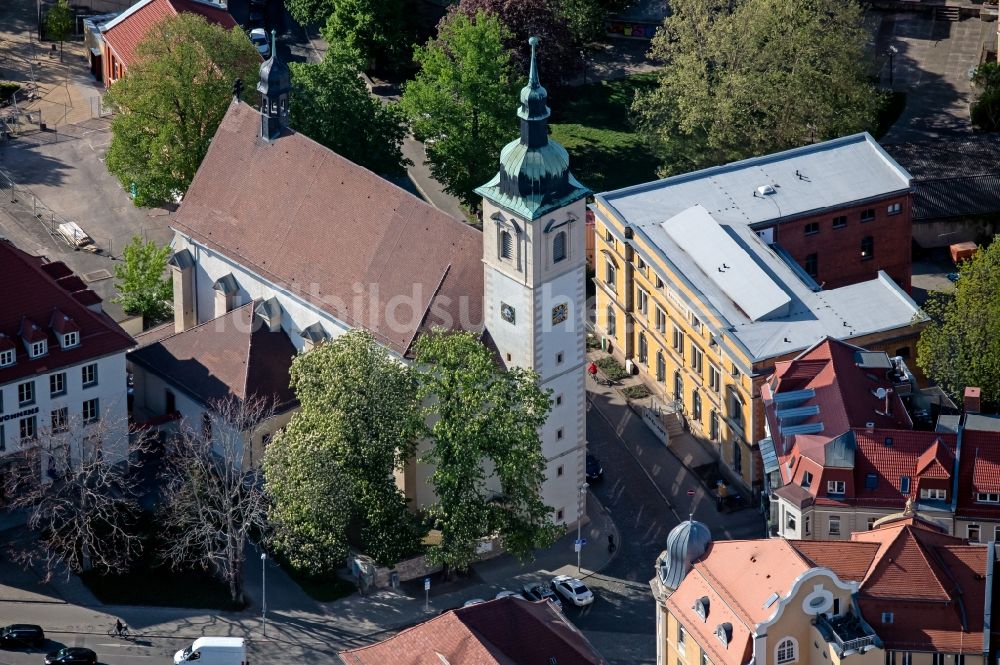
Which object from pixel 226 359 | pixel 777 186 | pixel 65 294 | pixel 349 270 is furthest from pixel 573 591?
pixel 777 186

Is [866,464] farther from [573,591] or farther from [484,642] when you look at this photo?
[484,642]

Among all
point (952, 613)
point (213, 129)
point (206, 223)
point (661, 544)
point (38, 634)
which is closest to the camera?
point (952, 613)

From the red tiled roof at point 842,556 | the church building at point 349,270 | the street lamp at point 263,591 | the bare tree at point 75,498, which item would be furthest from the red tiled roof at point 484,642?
the bare tree at point 75,498

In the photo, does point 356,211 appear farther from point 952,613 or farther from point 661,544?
point 952,613

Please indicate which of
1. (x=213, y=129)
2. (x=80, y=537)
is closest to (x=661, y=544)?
(x=80, y=537)

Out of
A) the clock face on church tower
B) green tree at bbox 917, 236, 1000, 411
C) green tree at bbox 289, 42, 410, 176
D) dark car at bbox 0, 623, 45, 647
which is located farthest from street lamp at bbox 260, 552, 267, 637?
green tree at bbox 917, 236, 1000, 411

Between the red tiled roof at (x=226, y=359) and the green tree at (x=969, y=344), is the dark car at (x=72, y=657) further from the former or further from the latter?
the green tree at (x=969, y=344)

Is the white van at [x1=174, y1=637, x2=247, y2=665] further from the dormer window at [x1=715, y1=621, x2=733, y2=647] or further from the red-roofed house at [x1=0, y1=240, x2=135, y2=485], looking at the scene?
the dormer window at [x1=715, y1=621, x2=733, y2=647]
